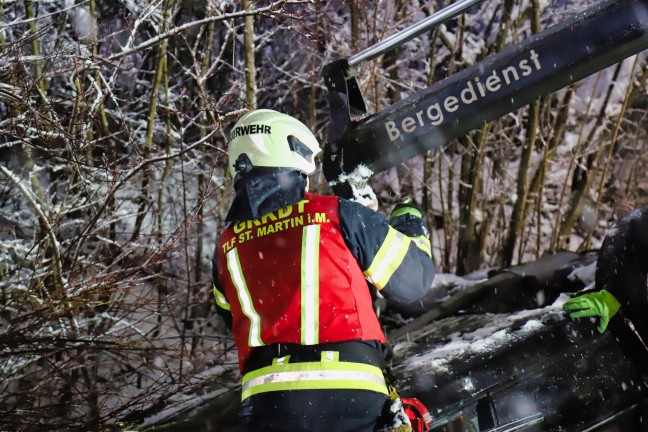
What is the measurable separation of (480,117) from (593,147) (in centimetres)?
863

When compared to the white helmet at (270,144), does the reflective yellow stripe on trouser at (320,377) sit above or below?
below

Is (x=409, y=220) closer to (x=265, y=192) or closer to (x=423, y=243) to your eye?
(x=423, y=243)

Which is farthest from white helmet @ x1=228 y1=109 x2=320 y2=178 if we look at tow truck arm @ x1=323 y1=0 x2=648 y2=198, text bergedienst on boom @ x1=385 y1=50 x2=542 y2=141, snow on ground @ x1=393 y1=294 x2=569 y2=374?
snow on ground @ x1=393 y1=294 x2=569 y2=374

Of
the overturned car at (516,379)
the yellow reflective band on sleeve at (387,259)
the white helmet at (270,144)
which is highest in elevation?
the white helmet at (270,144)

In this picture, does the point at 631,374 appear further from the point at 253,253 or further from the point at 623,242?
the point at 253,253

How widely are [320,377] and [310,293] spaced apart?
290 millimetres

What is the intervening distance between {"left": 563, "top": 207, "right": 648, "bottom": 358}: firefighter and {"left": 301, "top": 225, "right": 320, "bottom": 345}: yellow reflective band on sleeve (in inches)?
61.3

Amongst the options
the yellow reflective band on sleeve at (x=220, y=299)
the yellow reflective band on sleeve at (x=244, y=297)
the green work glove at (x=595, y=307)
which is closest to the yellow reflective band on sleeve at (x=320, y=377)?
the yellow reflective band on sleeve at (x=244, y=297)

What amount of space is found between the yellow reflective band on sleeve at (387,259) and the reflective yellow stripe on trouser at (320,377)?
32 cm

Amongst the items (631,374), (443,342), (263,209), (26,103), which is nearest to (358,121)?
(263,209)

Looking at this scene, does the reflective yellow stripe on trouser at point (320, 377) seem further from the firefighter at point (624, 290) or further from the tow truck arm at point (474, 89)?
the firefighter at point (624, 290)

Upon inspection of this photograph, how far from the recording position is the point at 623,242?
315cm

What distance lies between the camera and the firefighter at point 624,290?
9.62 ft

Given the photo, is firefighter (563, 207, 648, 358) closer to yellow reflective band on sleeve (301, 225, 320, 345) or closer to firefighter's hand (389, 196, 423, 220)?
firefighter's hand (389, 196, 423, 220)
